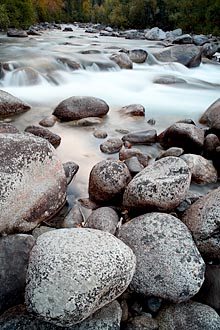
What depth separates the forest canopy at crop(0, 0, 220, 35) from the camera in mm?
25016

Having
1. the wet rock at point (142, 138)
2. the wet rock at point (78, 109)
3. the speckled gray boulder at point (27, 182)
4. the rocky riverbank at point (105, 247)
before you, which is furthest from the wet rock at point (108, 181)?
the wet rock at point (78, 109)

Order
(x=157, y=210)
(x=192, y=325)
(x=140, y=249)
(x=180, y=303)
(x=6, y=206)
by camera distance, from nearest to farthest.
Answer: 1. (x=192, y=325)
2. (x=180, y=303)
3. (x=140, y=249)
4. (x=6, y=206)
5. (x=157, y=210)

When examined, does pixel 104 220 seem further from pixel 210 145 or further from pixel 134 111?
pixel 134 111

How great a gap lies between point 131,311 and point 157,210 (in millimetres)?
917

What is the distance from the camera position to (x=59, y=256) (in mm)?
1887

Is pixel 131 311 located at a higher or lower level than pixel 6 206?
lower

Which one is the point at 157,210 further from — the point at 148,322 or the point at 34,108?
the point at 34,108

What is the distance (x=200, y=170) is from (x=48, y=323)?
99.9 inches

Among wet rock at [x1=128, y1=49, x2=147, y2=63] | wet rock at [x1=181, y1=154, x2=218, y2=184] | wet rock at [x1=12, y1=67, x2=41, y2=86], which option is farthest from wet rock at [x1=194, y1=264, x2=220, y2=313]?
wet rock at [x1=128, y1=49, x2=147, y2=63]

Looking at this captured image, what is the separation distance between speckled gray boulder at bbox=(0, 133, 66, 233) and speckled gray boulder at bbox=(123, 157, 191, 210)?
707mm

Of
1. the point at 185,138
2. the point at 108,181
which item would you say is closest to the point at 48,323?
the point at 108,181

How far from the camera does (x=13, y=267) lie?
2.14 meters

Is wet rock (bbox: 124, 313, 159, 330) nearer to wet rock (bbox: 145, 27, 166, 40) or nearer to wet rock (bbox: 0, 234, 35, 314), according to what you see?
wet rock (bbox: 0, 234, 35, 314)

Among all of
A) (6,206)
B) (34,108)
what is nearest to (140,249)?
(6,206)
